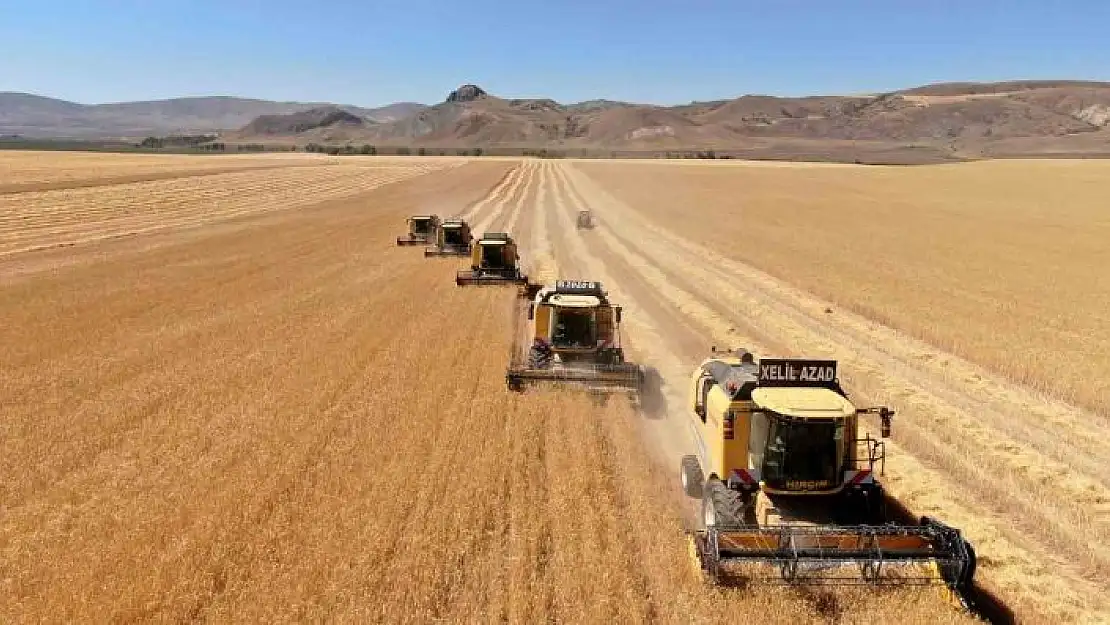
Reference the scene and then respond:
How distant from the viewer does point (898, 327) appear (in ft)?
82.2

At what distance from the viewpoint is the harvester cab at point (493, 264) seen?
30.9m

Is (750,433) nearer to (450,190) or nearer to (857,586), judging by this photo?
(857,586)

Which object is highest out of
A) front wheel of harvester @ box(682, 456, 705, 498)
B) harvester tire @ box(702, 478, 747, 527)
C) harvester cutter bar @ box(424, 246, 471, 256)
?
harvester tire @ box(702, 478, 747, 527)

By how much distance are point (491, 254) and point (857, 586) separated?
23.3 metres

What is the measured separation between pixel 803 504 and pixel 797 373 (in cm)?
170

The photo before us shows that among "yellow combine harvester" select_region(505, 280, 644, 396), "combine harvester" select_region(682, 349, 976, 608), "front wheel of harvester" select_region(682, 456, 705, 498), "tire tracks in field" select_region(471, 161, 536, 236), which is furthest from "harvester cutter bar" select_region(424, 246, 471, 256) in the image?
"combine harvester" select_region(682, 349, 976, 608)

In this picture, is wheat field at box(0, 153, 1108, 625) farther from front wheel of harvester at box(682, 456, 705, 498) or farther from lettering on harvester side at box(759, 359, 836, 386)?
lettering on harvester side at box(759, 359, 836, 386)

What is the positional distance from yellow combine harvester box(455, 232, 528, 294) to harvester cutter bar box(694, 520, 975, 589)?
2189 centimetres

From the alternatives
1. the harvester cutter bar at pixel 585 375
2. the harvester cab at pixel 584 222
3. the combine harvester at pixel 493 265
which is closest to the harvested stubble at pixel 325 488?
the harvester cutter bar at pixel 585 375

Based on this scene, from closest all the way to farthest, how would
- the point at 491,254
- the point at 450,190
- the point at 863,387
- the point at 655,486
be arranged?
the point at 655,486 → the point at 863,387 → the point at 491,254 → the point at 450,190

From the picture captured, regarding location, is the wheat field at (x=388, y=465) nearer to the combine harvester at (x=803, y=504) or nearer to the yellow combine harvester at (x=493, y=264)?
the combine harvester at (x=803, y=504)

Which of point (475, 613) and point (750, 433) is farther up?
point (750, 433)

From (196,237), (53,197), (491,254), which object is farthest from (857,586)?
(53,197)

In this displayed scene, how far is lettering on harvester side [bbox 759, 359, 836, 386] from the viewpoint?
10406 mm
